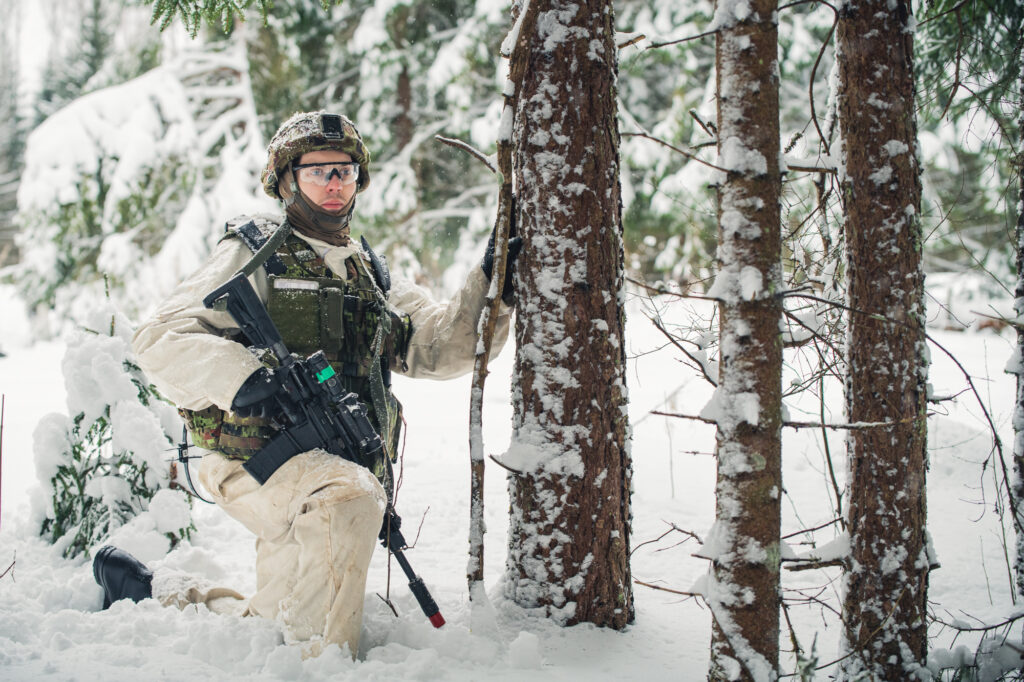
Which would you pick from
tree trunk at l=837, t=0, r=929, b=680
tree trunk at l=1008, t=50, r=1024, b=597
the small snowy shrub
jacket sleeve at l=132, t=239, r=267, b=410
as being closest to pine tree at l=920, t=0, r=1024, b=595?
tree trunk at l=1008, t=50, r=1024, b=597

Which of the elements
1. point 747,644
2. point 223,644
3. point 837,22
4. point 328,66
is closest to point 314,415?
point 223,644

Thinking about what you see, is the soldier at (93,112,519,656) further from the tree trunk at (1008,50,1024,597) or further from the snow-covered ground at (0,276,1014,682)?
the tree trunk at (1008,50,1024,597)

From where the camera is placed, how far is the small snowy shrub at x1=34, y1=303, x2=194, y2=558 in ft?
12.7

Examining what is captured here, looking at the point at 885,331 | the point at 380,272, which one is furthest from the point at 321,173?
the point at 885,331

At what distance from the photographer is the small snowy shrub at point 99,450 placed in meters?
3.86

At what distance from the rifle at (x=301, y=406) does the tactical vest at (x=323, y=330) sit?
0.12m

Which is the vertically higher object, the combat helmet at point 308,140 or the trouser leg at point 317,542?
the combat helmet at point 308,140

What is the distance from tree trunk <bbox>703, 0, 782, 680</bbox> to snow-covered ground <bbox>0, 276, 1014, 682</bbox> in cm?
18

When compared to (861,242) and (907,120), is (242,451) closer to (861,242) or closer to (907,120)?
(861,242)

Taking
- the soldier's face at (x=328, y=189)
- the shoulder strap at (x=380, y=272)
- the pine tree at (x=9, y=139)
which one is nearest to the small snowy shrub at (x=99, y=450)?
the shoulder strap at (x=380, y=272)

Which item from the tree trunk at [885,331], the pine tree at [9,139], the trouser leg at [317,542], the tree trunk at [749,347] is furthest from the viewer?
the pine tree at [9,139]

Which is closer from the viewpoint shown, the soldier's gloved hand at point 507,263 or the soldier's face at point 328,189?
the soldier's gloved hand at point 507,263

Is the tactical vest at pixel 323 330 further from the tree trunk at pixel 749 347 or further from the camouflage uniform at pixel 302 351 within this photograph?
the tree trunk at pixel 749 347

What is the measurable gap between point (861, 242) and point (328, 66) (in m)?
12.4
